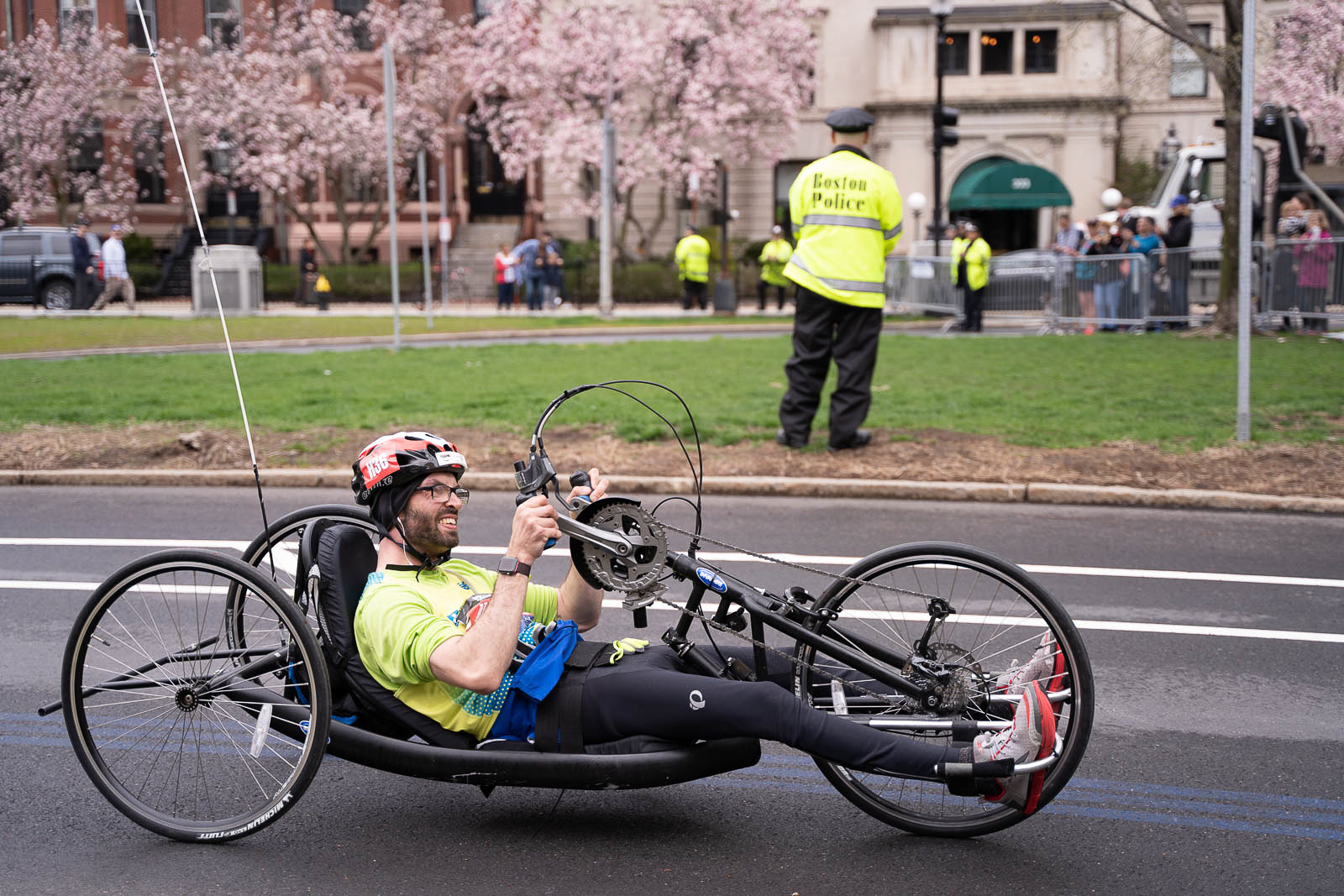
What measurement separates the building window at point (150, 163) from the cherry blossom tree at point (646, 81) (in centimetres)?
1081

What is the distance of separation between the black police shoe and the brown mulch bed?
0.07 meters

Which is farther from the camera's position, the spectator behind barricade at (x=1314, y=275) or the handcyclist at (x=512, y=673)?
the spectator behind barricade at (x=1314, y=275)

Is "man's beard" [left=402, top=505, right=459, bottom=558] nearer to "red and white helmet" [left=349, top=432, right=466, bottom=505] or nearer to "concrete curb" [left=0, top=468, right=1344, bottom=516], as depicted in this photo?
"red and white helmet" [left=349, top=432, right=466, bottom=505]

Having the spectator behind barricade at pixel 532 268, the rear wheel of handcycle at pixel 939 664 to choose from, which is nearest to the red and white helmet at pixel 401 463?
the rear wheel of handcycle at pixel 939 664

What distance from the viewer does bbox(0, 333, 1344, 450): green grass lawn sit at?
433 inches

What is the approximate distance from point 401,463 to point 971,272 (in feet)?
63.7

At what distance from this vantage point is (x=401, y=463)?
158 inches

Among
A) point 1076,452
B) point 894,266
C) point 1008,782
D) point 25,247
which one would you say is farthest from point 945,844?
point 25,247

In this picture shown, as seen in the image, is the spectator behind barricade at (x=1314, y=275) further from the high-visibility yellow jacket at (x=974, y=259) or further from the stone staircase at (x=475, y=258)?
the stone staircase at (x=475, y=258)

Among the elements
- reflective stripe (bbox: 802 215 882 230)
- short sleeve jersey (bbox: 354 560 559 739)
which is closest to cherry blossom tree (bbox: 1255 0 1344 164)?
reflective stripe (bbox: 802 215 882 230)

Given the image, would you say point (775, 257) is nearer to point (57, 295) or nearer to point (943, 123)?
point (943, 123)

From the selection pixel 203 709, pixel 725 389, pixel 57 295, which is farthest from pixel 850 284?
pixel 57 295

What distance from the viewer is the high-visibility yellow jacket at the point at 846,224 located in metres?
9.28

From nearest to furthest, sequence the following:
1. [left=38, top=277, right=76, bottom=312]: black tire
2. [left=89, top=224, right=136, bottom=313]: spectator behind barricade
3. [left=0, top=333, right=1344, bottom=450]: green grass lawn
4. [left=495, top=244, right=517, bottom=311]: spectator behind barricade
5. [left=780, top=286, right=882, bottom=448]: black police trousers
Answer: [left=780, top=286, right=882, bottom=448]: black police trousers
[left=0, top=333, right=1344, bottom=450]: green grass lawn
[left=89, top=224, right=136, bottom=313]: spectator behind barricade
[left=38, top=277, right=76, bottom=312]: black tire
[left=495, top=244, right=517, bottom=311]: spectator behind barricade
